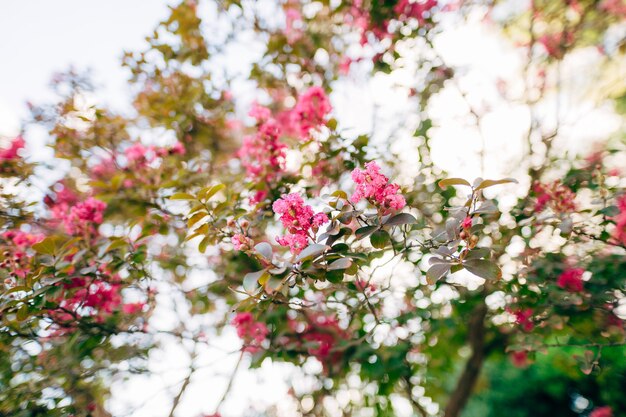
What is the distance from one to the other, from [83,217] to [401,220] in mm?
2040

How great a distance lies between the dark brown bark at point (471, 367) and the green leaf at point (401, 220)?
230 cm

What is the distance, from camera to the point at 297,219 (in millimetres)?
1375

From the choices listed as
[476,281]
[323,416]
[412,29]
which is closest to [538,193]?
[476,281]

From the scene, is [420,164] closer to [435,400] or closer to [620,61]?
[435,400]

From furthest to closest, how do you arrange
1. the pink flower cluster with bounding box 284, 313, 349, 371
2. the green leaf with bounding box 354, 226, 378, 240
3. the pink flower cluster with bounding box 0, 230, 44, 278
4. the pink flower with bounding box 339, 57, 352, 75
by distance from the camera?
the pink flower with bounding box 339, 57, 352, 75 → the pink flower cluster with bounding box 284, 313, 349, 371 → the pink flower cluster with bounding box 0, 230, 44, 278 → the green leaf with bounding box 354, 226, 378, 240

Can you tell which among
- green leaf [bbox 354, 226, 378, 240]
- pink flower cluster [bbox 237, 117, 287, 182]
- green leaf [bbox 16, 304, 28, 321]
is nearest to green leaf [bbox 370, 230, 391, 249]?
green leaf [bbox 354, 226, 378, 240]

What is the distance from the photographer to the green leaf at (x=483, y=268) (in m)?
1.17

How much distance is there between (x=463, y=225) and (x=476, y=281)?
1.67 m

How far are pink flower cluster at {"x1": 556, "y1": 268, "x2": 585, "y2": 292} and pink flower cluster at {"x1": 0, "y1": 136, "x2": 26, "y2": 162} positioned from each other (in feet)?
11.4

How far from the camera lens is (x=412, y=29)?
271cm

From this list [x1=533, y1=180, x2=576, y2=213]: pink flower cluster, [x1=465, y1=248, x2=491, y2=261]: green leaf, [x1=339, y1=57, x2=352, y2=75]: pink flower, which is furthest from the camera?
[x1=339, y1=57, x2=352, y2=75]: pink flower

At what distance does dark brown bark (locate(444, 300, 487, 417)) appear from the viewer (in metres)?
3.29

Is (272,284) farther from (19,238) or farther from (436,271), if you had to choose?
(19,238)

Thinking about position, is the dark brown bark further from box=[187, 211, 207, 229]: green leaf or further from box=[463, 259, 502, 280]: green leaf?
box=[187, 211, 207, 229]: green leaf
